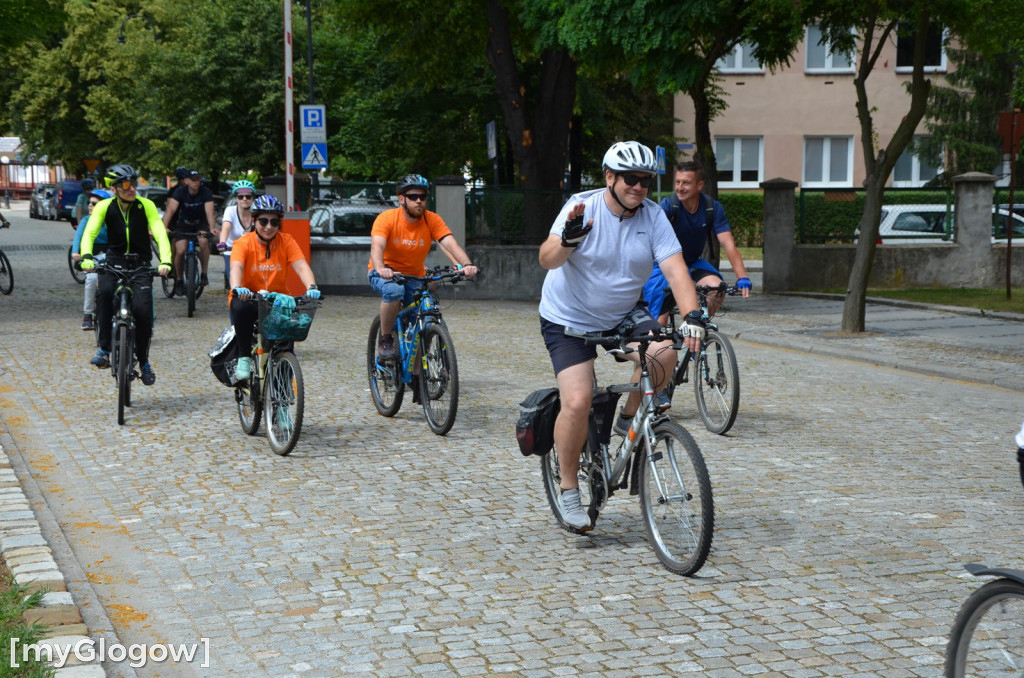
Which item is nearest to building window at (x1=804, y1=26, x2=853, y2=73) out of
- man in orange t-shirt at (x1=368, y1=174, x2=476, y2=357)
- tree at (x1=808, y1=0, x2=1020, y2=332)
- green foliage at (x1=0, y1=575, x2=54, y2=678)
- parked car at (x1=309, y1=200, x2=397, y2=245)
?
parked car at (x1=309, y1=200, x2=397, y2=245)

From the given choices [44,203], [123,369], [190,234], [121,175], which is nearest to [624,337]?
[123,369]

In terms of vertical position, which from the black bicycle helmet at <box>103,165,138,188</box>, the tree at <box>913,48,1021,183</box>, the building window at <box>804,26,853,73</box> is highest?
the building window at <box>804,26,853,73</box>

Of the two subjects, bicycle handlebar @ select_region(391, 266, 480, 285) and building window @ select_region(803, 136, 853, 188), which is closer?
bicycle handlebar @ select_region(391, 266, 480, 285)

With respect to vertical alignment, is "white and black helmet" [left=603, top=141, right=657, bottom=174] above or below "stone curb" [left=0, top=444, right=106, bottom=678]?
above

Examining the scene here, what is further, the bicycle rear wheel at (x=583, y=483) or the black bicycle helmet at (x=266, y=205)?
the black bicycle helmet at (x=266, y=205)

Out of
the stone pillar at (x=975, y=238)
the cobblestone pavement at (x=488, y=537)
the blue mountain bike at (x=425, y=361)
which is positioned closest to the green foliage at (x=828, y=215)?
the stone pillar at (x=975, y=238)

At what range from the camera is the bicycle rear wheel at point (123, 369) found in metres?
10.0

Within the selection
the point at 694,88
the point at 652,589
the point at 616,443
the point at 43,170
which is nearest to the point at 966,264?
the point at 694,88

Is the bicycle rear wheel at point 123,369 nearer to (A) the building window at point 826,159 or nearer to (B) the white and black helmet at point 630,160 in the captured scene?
(B) the white and black helmet at point 630,160

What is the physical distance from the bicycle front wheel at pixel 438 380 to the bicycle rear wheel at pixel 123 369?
230 cm

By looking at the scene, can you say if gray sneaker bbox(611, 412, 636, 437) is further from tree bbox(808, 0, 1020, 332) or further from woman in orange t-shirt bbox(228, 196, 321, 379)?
tree bbox(808, 0, 1020, 332)

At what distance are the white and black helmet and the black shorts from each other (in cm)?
73

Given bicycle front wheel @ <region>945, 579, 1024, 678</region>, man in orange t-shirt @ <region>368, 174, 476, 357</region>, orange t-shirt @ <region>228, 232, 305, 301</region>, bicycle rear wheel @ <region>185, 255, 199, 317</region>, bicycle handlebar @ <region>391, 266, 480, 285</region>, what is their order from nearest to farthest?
bicycle front wheel @ <region>945, 579, 1024, 678</region>, orange t-shirt @ <region>228, 232, 305, 301</region>, bicycle handlebar @ <region>391, 266, 480, 285</region>, man in orange t-shirt @ <region>368, 174, 476, 357</region>, bicycle rear wheel @ <region>185, 255, 199, 317</region>

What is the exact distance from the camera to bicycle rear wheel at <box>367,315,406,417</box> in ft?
33.1
